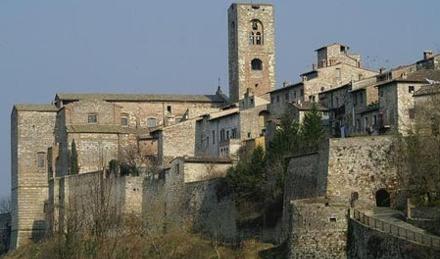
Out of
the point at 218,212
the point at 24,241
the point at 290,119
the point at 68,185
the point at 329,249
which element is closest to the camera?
the point at 329,249

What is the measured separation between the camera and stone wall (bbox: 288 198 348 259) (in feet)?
160

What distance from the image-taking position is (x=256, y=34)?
9400 centimetres

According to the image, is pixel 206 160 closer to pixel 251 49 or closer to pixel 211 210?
pixel 211 210

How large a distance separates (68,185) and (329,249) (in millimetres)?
32756

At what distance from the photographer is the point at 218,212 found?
64.0 meters

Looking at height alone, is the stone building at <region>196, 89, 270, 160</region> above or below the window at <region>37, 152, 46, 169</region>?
above

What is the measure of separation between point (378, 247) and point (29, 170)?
45.5 metres

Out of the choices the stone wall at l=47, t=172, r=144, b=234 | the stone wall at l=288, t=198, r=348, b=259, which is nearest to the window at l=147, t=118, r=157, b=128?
the stone wall at l=47, t=172, r=144, b=234

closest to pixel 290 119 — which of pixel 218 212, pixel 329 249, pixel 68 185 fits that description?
pixel 218 212

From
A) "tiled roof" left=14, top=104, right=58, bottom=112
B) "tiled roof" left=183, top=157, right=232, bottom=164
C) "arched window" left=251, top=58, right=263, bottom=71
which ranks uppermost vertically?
"arched window" left=251, top=58, right=263, bottom=71

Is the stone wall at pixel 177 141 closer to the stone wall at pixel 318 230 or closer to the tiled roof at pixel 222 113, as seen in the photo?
the tiled roof at pixel 222 113

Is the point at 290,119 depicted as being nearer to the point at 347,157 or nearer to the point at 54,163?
the point at 347,157

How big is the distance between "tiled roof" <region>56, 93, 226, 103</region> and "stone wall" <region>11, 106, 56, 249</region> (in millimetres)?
3108

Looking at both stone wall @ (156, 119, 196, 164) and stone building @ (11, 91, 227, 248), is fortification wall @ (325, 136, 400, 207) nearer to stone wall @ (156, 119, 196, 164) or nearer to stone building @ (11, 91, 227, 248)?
stone wall @ (156, 119, 196, 164)
